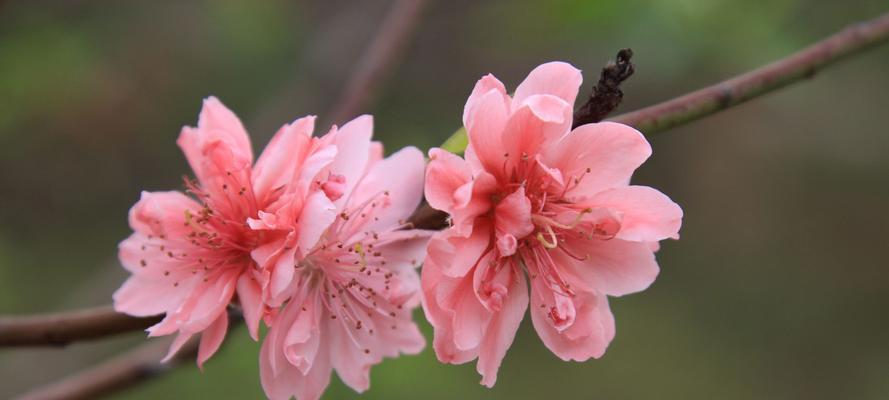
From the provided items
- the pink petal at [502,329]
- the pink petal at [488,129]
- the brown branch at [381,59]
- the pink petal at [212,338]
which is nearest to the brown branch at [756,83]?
the pink petal at [488,129]

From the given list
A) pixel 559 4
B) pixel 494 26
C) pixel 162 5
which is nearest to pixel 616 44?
pixel 559 4

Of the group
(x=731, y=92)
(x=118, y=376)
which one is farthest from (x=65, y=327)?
(x=731, y=92)

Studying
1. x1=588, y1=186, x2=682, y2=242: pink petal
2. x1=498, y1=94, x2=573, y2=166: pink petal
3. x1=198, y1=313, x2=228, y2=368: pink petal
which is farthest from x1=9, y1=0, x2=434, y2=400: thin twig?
x1=588, y1=186, x2=682, y2=242: pink petal

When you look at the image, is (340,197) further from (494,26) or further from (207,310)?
(494,26)

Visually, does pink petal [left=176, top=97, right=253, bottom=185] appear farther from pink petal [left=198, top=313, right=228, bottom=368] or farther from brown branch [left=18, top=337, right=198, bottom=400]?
brown branch [left=18, top=337, right=198, bottom=400]

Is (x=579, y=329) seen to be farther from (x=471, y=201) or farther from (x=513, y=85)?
(x=513, y=85)

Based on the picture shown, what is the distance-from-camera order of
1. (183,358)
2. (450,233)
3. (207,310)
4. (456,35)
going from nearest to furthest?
(450,233)
(207,310)
(183,358)
(456,35)
